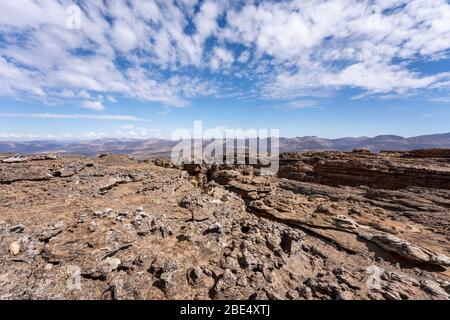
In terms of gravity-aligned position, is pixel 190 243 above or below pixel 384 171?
below

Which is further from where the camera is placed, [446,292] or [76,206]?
[76,206]

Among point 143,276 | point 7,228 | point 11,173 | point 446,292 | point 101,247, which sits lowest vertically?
point 446,292

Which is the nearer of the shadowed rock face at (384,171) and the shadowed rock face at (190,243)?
the shadowed rock face at (190,243)

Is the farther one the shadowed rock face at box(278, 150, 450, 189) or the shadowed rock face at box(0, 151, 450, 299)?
the shadowed rock face at box(278, 150, 450, 189)

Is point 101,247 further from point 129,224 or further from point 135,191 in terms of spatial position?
point 135,191

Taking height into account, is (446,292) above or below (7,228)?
below

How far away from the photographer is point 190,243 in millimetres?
9086

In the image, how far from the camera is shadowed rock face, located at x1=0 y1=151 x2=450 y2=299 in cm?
689

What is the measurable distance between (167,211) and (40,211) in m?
5.24

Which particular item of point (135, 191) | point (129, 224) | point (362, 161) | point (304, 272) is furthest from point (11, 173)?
point (362, 161)

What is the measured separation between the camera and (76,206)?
34.5 ft

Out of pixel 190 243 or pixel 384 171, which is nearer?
pixel 190 243

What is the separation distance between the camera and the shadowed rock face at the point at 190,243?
6891mm
